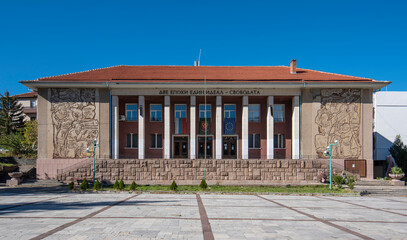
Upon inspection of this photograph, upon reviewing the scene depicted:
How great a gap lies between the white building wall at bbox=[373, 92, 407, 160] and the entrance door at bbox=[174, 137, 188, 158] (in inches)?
776

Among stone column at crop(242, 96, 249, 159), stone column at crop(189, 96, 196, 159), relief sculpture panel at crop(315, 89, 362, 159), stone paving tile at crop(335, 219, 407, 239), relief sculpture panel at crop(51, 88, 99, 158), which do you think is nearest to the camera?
stone paving tile at crop(335, 219, 407, 239)

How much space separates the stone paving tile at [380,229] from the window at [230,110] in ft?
64.5

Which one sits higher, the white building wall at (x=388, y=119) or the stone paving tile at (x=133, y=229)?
the white building wall at (x=388, y=119)

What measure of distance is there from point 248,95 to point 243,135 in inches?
148

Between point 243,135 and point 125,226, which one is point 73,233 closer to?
point 125,226

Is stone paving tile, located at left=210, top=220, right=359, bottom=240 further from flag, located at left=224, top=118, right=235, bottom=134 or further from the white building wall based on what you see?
the white building wall

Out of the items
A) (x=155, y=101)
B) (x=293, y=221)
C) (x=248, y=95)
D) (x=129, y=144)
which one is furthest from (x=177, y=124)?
(x=293, y=221)

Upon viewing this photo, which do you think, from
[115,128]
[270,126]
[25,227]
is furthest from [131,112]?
[25,227]

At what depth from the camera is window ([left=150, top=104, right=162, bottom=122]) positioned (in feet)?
92.9

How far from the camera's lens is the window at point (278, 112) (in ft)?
92.8

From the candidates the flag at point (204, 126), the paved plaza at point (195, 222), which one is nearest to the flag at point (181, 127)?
the flag at point (204, 126)

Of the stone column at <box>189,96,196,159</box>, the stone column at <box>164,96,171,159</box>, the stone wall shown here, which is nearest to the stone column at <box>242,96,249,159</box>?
the stone wall

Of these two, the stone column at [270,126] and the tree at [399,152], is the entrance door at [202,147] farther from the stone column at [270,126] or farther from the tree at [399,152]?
the tree at [399,152]

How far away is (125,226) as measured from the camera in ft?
27.8
